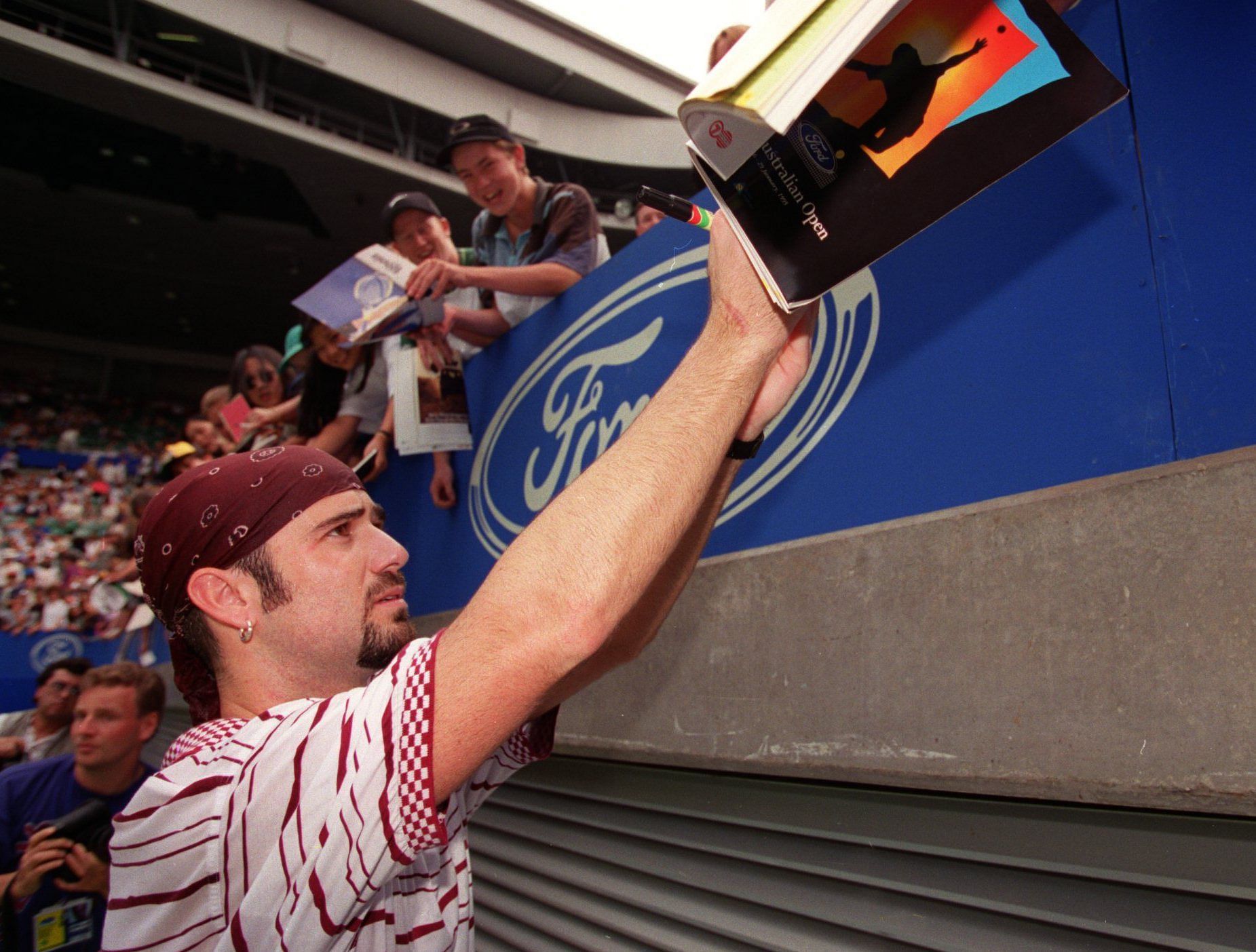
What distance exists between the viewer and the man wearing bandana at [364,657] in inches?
31.5

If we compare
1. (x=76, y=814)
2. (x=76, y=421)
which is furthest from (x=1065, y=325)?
(x=76, y=421)

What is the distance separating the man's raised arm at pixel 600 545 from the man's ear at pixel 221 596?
0.61 meters

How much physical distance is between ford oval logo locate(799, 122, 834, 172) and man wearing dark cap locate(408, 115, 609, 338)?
2.08 metres

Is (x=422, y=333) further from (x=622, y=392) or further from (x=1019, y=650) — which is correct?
(x=1019, y=650)

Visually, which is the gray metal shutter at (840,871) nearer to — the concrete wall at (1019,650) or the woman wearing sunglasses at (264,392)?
the concrete wall at (1019,650)

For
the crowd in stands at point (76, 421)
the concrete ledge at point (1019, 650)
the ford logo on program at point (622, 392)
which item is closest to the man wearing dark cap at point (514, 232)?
the ford logo on program at point (622, 392)

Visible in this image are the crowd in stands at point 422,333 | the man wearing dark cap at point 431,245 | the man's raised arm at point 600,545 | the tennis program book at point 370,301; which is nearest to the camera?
the man's raised arm at point 600,545

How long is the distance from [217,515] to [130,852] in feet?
1.56

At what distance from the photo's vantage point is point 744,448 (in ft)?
3.61

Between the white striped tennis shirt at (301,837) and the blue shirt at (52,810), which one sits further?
the blue shirt at (52,810)

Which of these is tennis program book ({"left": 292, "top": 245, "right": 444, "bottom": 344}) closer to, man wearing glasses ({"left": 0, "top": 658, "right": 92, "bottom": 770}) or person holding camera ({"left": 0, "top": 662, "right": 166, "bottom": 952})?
person holding camera ({"left": 0, "top": 662, "right": 166, "bottom": 952})

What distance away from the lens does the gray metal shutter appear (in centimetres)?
111

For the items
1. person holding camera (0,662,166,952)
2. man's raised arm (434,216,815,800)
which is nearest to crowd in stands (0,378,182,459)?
person holding camera (0,662,166,952)

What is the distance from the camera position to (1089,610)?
120 cm
